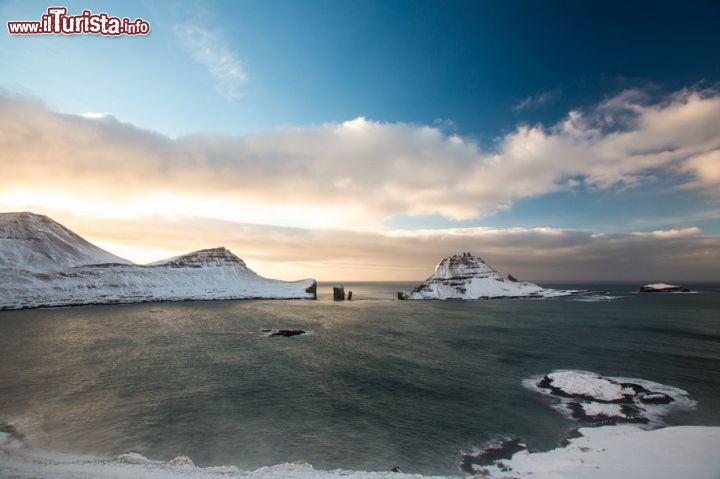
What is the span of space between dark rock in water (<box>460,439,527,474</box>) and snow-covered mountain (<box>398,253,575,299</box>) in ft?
399

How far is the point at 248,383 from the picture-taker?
31156 mm

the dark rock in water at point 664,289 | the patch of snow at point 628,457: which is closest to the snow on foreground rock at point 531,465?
the patch of snow at point 628,457

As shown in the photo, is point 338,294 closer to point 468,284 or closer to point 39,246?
point 468,284

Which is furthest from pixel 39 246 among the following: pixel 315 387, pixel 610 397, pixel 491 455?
pixel 610 397

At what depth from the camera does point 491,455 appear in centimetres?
1878

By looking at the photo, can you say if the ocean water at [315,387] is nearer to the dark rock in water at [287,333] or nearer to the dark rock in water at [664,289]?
the dark rock in water at [287,333]

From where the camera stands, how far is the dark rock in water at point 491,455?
58.5ft

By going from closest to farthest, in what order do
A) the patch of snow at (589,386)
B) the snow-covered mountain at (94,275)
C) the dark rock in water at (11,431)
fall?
the dark rock in water at (11,431), the patch of snow at (589,386), the snow-covered mountain at (94,275)

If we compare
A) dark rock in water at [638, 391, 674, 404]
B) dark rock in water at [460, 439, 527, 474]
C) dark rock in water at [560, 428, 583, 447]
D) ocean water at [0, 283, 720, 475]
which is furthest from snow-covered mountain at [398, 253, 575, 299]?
dark rock in water at [460, 439, 527, 474]

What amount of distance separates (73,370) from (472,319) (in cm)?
7248

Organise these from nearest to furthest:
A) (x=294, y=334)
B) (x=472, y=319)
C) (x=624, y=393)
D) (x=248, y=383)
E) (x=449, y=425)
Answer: (x=449, y=425)
(x=624, y=393)
(x=248, y=383)
(x=294, y=334)
(x=472, y=319)

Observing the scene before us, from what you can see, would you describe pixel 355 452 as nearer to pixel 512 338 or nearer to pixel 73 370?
pixel 73 370

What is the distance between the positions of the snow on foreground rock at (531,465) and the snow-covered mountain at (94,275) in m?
106

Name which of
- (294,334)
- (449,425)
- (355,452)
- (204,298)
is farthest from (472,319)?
(204,298)
